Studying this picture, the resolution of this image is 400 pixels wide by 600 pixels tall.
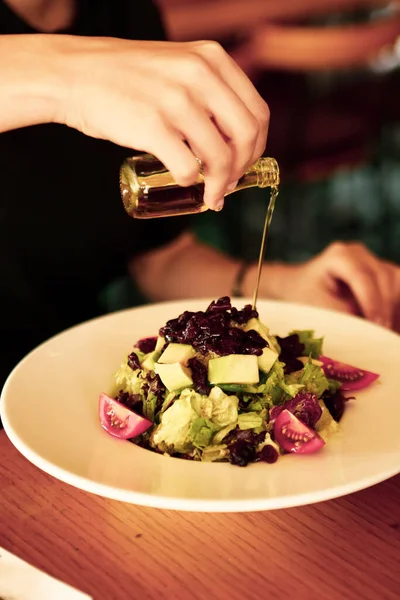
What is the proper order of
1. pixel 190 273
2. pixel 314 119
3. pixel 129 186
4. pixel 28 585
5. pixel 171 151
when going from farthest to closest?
pixel 314 119, pixel 190 273, pixel 129 186, pixel 171 151, pixel 28 585

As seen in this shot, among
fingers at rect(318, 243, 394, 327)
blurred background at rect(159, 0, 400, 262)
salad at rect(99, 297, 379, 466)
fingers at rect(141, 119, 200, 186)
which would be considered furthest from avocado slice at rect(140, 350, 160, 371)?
blurred background at rect(159, 0, 400, 262)

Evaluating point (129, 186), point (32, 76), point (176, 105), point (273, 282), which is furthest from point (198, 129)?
point (273, 282)

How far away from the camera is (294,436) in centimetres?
106

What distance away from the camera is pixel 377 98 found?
4.02 metres

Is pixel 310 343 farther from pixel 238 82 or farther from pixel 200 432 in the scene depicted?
pixel 238 82

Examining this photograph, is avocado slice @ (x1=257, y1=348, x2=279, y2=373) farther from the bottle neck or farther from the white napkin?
the white napkin

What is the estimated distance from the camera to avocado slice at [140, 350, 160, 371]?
47.4 inches

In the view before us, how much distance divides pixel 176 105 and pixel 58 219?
943 millimetres

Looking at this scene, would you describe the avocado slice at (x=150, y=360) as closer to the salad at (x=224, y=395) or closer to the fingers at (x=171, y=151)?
the salad at (x=224, y=395)

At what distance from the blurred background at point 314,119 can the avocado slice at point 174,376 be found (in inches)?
60.1

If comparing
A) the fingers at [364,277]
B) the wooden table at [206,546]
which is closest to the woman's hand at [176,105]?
the wooden table at [206,546]

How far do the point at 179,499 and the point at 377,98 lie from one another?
3548 mm

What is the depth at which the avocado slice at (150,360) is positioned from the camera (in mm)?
1205

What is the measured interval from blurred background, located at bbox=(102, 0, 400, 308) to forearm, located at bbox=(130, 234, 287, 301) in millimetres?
518
